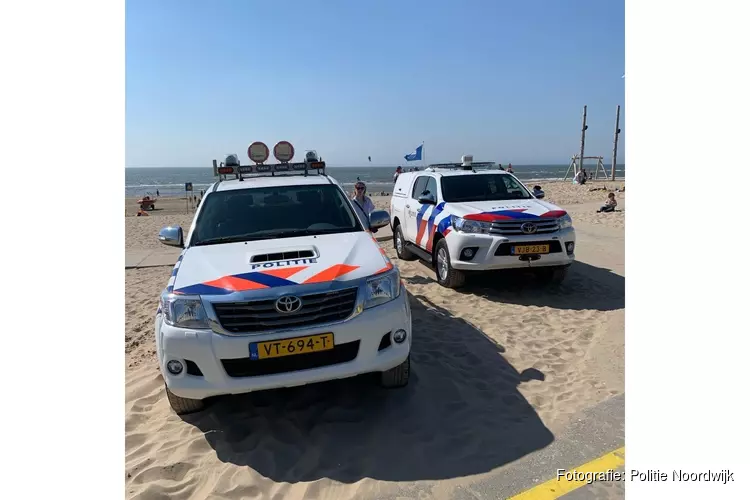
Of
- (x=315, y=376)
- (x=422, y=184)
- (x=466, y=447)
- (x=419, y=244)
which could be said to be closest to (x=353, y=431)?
(x=315, y=376)

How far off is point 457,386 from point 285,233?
201 centimetres

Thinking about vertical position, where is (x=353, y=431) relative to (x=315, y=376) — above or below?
below

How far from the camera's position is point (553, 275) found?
6.93 meters

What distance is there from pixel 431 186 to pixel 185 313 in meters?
5.48

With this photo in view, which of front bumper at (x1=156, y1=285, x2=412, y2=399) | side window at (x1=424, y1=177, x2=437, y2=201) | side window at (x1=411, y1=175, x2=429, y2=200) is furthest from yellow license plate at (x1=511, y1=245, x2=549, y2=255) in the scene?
front bumper at (x1=156, y1=285, x2=412, y2=399)

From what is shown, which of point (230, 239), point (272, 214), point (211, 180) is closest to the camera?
point (230, 239)

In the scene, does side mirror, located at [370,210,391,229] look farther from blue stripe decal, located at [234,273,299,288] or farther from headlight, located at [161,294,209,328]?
headlight, located at [161,294,209,328]

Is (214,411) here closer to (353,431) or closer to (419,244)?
(353,431)

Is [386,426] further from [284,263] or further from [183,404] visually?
[183,404]

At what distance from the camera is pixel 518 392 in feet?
12.4

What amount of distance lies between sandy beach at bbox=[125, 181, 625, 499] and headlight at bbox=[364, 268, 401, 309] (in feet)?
2.94

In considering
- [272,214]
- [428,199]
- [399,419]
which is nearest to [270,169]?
[272,214]

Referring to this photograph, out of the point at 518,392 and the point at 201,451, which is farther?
the point at 518,392

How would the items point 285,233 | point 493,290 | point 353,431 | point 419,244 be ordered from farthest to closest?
Result: 1. point 419,244
2. point 493,290
3. point 285,233
4. point 353,431
